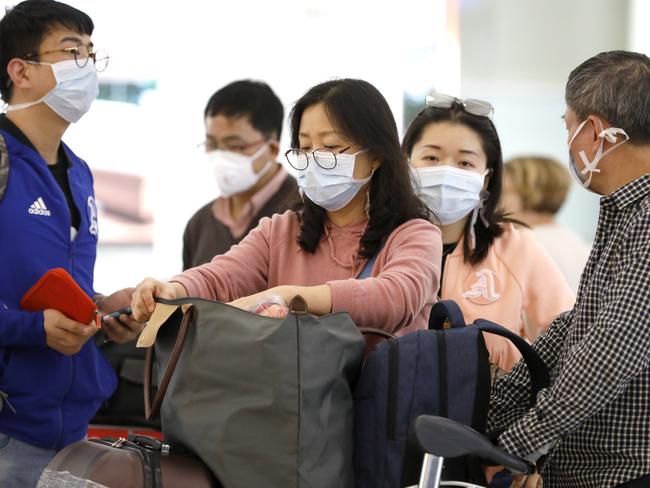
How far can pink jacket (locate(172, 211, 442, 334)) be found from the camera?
1.78 m

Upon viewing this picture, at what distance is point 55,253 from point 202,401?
0.68 meters

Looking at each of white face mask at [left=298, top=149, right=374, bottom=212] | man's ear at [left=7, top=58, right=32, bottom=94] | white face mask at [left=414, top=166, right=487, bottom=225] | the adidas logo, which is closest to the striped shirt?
white face mask at [left=298, top=149, right=374, bottom=212]

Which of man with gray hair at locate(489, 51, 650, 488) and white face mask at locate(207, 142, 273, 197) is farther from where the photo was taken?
white face mask at locate(207, 142, 273, 197)

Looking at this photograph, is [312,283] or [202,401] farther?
[312,283]

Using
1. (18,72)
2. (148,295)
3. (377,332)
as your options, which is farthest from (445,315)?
(18,72)

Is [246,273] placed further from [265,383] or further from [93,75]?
[93,75]

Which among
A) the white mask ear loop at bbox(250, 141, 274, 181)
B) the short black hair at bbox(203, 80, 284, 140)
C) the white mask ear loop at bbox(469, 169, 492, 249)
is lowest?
the white mask ear loop at bbox(469, 169, 492, 249)

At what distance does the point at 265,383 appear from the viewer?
5.24 ft

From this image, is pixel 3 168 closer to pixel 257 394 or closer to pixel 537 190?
pixel 257 394

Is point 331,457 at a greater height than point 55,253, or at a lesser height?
lesser

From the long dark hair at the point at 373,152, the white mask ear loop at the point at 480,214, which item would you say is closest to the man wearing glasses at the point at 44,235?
the long dark hair at the point at 373,152

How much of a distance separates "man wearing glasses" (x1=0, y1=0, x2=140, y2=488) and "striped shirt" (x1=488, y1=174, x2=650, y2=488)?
0.97m

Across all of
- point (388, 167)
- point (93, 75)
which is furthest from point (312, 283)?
point (93, 75)

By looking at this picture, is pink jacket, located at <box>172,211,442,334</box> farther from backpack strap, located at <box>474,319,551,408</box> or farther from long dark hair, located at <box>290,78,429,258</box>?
backpack strap, located at <box>474,319,551,408</box>
